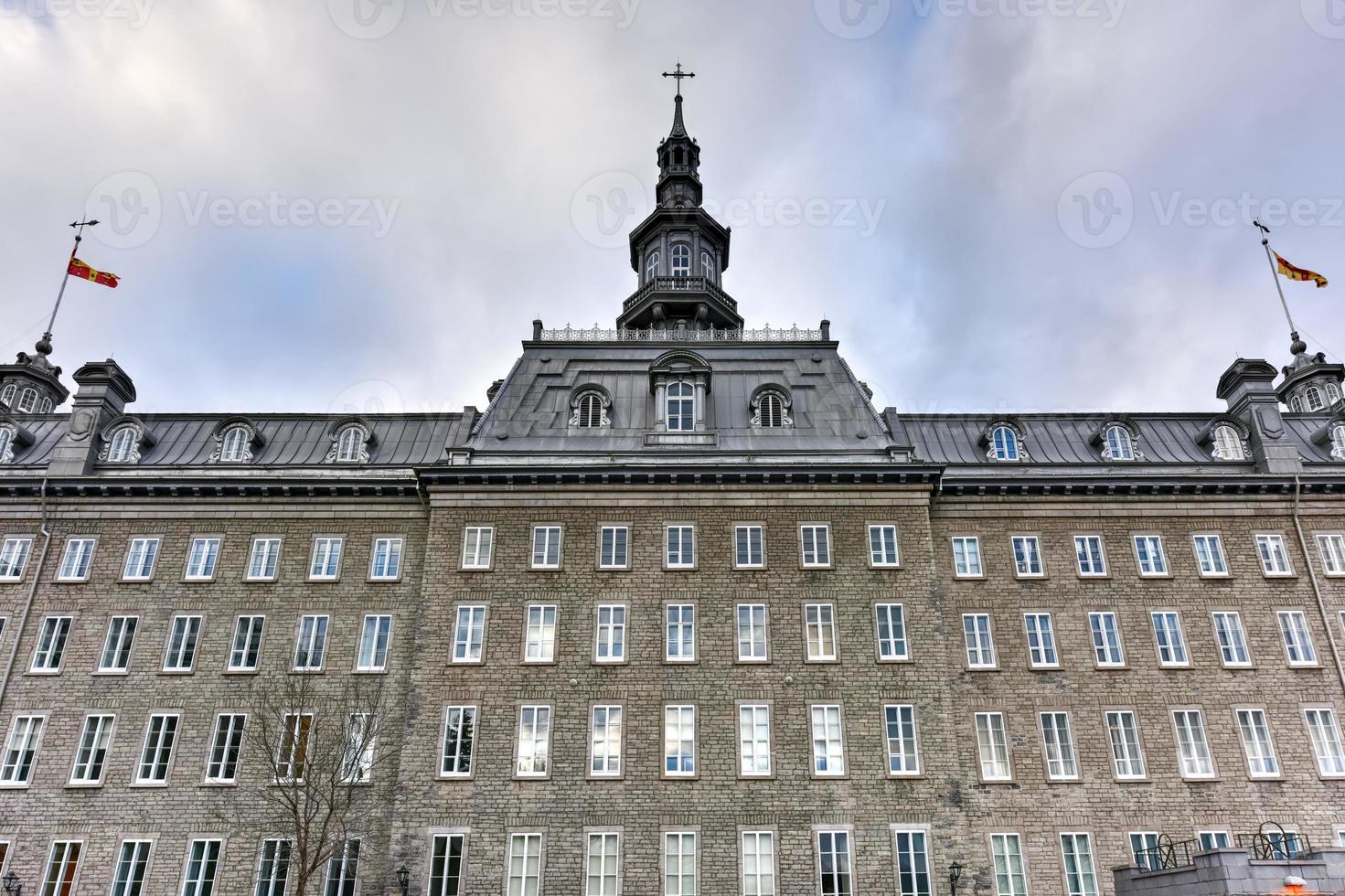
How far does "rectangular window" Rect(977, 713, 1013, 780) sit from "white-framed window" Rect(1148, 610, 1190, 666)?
23.1 ft

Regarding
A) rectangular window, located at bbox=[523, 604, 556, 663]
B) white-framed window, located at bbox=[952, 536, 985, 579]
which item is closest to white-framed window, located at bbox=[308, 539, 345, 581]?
rectangular window, located at bbox=[523, 604, 556, 663]

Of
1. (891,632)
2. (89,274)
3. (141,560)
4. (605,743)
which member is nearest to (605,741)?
(605,743)

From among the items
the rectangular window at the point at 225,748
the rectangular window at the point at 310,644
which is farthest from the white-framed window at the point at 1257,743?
the rectangular window at the point at 225,748

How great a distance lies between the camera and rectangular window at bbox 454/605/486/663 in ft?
114

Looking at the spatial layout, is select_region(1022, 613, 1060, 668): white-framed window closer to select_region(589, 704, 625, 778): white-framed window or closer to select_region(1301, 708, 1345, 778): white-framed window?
select_region(1301, 708, 1345, 778): white-framed window

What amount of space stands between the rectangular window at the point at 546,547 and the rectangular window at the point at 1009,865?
18.9 metres

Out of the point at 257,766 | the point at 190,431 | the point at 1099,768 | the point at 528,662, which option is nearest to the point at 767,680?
the point at 528,662

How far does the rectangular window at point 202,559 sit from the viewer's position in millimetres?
37031

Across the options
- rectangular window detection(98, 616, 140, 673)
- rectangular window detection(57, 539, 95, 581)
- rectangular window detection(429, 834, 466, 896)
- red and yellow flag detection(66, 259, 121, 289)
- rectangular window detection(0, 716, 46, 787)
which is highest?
red and yellow flag detection(66, 259, 121, 289)

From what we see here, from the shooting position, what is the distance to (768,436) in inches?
1532

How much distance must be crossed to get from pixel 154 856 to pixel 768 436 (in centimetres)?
2753

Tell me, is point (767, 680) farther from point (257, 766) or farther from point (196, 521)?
point (196, 521)

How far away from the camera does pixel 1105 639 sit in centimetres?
3628

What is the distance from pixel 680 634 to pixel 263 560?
56.6 ft
